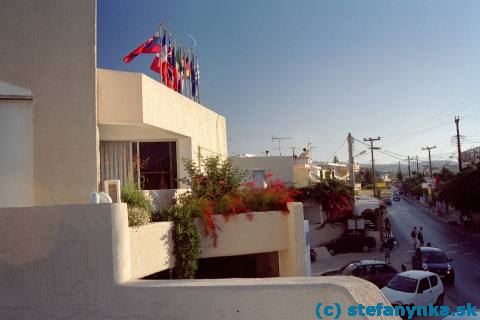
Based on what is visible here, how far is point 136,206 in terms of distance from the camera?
7836 mm

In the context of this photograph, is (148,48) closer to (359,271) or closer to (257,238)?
(257,238)

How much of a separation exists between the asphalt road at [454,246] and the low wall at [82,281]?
13860 millimetres

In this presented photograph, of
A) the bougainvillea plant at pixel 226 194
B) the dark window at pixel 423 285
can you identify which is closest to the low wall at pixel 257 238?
the bougainvillea plant at pixel 226 194

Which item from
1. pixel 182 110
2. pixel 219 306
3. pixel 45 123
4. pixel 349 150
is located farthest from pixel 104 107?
pixel 349 150

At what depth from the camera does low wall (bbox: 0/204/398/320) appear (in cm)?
475

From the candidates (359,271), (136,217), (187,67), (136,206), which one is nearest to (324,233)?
(359,271)

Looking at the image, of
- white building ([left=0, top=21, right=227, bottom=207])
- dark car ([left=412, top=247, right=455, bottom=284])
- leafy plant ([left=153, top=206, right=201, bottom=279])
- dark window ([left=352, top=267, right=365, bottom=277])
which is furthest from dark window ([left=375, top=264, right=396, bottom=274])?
white building ([left=0, top=21, right=227, bottom=207])

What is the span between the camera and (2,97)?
7309mm

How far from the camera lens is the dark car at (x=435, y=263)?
59.9ft

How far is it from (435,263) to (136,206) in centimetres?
1614

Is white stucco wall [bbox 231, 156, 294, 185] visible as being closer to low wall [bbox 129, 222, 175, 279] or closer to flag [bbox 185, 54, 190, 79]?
flag [bbox 185, 54, 190, 79]

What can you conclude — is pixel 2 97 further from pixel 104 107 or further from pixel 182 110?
pixel 182 110

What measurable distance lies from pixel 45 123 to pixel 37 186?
3.97 ft

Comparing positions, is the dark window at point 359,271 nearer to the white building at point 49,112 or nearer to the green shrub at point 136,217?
the green shrub at point 136,217
